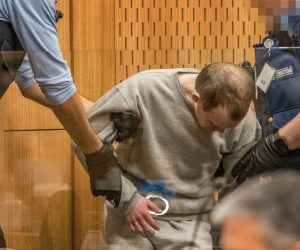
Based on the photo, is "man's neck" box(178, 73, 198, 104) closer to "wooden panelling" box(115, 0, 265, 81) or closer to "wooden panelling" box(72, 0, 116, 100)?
"wooden panelling" box(72, 0, 116, 100)

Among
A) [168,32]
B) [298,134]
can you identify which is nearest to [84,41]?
[168,32]

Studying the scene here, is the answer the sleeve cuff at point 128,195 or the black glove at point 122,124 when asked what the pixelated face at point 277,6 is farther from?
the sleeve cuff at point 128,195

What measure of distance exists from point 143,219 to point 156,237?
0.05 m

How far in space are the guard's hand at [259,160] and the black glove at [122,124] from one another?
0.24 m

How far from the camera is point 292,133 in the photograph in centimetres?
140

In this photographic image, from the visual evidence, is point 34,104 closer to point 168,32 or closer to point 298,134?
point 298,134

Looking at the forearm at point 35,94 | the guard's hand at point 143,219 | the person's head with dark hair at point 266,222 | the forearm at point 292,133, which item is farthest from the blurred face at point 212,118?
the person's head with dark hair at point 266,222

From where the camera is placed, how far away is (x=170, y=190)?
4.77 ft

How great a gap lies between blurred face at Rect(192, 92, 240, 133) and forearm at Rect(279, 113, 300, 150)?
0.11 metres

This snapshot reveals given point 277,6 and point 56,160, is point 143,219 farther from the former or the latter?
point 277,6

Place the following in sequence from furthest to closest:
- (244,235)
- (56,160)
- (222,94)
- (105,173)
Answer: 1. (56,160)
2. (105,173)
3. (222,94)
4. (244,235)

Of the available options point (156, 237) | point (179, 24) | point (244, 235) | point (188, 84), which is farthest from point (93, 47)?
point (244, 235)

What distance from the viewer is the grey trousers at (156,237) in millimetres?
1448

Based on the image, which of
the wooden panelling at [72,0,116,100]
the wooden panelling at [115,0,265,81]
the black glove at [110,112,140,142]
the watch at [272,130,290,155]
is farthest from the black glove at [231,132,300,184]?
the wooden panelling at [115,0,265,81]
